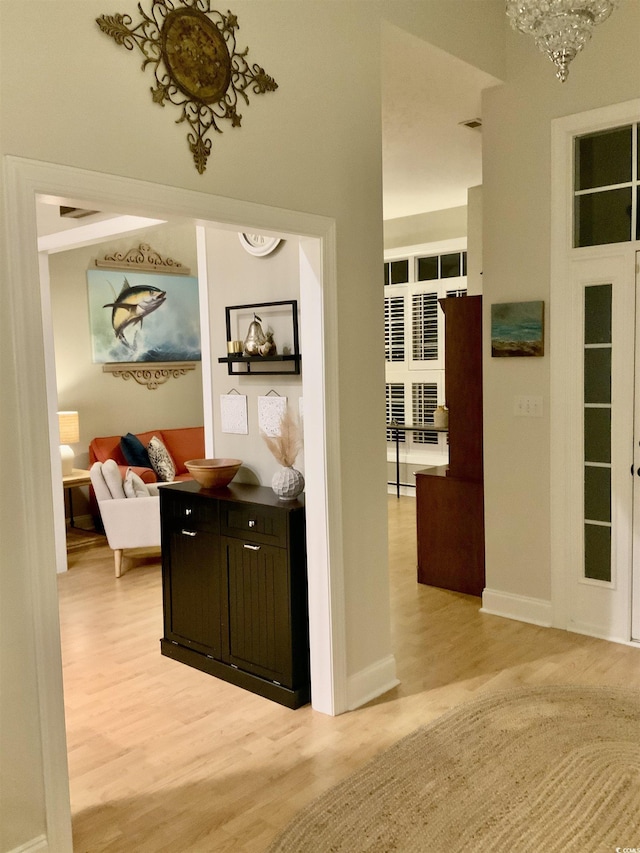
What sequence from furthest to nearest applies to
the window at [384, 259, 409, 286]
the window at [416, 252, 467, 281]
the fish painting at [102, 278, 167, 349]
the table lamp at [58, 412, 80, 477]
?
the window at [384, 259, 409, 286] < the window at [416, 252, 467, 281] < the fish painting at [102, 278, 167, 349] < the table lamp at [58, 412, 80, 477]

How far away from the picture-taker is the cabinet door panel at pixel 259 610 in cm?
331

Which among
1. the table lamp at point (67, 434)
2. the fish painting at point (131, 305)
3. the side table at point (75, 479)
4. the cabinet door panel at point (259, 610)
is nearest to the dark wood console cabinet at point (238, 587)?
the cabinet door panel at point (259, 610)

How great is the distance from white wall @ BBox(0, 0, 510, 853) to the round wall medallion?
124 millimetres

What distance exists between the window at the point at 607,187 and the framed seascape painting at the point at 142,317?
462cm

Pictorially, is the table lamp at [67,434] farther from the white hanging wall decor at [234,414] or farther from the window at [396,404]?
the window at [396,404]

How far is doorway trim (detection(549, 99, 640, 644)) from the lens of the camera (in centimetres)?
387

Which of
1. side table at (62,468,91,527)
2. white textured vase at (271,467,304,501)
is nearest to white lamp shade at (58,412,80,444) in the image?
side table at (62,468,91,527)

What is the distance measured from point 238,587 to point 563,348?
212 centimetres

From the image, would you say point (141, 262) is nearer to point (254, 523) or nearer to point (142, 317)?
point (142, 317)

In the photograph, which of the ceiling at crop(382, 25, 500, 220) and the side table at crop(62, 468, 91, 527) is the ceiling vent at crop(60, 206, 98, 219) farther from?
the side table at crop(62, 468, 91, 527)

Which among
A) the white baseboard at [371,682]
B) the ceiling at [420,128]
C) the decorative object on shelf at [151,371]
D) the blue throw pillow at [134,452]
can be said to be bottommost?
the white baseboard at [371,682]

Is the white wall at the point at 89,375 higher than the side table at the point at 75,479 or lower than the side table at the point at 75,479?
higher

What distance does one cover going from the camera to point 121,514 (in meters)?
5.29

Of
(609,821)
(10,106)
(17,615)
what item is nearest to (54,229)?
(10,106)
